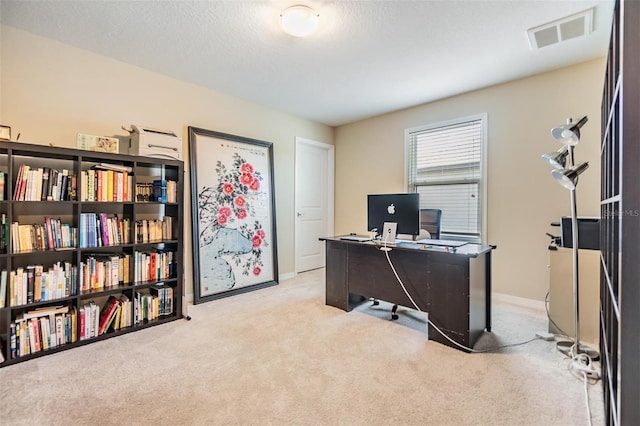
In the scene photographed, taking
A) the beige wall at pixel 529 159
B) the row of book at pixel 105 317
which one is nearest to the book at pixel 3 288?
the row of book at pixel 105 317

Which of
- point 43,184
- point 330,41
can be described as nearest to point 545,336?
point 330,41

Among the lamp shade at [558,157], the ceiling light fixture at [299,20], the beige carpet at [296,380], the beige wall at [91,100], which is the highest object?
the ceiling light fixture at [299,20]

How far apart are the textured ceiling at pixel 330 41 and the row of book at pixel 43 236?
156 centimetres

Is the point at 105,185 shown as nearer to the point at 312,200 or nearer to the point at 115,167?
the point at 115,167

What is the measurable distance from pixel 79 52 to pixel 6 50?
0.47 m

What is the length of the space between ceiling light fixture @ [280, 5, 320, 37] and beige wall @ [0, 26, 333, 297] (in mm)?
1696

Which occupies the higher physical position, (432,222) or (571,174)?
(571,174)

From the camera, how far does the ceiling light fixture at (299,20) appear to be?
2059mm

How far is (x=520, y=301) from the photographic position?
322 centimetres

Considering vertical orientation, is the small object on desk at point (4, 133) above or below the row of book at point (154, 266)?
above

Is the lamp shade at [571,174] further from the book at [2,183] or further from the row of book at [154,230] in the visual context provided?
the book at [2,183]

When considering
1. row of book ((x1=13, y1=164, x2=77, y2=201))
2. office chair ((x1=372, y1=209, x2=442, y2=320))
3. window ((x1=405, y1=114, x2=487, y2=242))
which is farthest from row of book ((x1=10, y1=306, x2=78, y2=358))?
window ((x1=405, y1=114, x2=487, y2=242))

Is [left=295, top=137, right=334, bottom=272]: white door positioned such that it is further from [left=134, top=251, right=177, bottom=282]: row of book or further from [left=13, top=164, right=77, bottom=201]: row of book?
[left=13, top=164, right=77, bottom=201]: row of book

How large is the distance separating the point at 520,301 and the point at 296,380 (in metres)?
2.74
